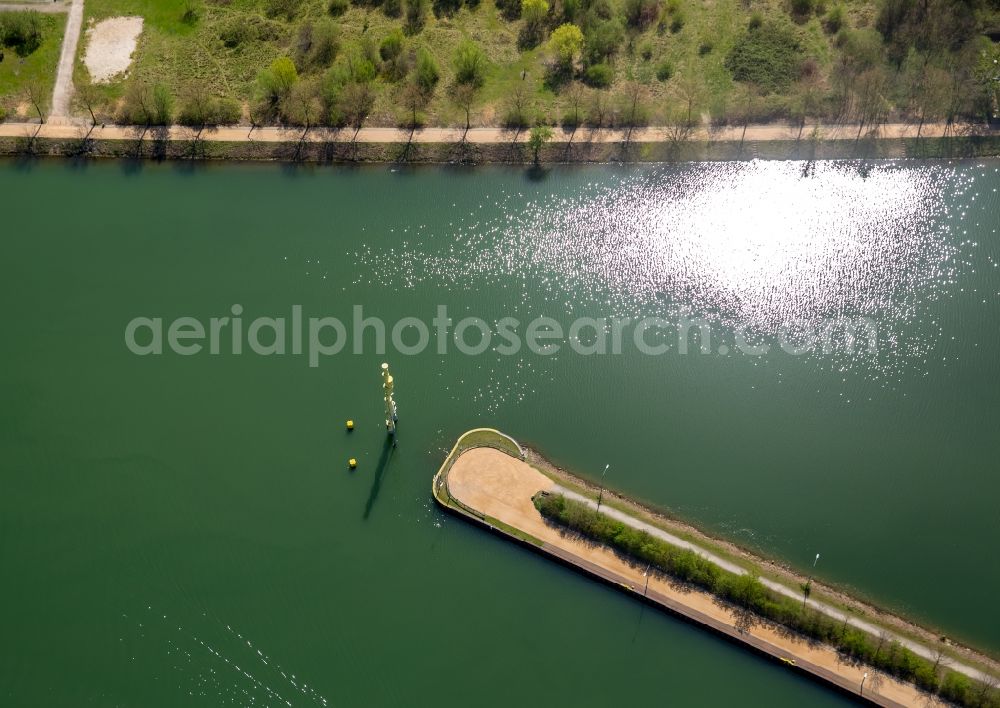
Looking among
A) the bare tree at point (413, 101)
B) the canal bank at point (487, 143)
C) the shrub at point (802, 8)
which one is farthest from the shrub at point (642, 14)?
the bare tree at point (413, 101)

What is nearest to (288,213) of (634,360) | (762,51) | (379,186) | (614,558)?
(379,186)

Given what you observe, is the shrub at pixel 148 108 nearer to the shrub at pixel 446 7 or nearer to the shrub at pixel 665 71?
the shrub at pixel 446 7

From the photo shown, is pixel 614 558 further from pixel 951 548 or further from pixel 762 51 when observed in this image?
pixel 762 51

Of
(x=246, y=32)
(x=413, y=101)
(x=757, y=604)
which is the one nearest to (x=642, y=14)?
(x=413, y=101)

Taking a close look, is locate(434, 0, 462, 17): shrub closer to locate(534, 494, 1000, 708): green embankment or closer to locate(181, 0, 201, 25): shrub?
locate(181, 0, 201, 25): shrub

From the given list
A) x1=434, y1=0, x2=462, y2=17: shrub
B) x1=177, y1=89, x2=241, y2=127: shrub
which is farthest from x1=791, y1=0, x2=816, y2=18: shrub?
x1=177, y1=89, x2=241, y2=127: shrub

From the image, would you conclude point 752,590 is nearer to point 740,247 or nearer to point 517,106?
point 740,247
